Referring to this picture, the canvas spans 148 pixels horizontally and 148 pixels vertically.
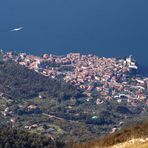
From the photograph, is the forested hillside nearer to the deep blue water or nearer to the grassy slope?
the deep blue water

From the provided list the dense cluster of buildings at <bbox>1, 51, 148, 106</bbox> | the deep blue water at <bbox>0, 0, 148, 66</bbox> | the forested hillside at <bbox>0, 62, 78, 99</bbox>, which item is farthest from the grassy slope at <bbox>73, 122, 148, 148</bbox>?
the deep blue water at <bbox>0, 0, 148, 66</bbox>

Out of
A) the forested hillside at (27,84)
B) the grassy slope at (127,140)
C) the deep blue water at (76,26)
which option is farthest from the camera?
the deep blue water at (76,26)

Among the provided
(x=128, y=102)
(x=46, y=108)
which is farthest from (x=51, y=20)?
(x=46, y=108)

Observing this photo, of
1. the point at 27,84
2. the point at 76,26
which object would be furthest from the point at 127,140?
the point at 76,26

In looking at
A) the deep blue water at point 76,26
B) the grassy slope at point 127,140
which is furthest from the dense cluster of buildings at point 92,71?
the grassy slope at point 127,140

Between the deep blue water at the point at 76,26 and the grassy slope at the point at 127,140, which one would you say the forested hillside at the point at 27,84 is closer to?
the deep blue water at the point at 76,26

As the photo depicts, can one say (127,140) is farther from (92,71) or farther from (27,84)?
(92,71)
